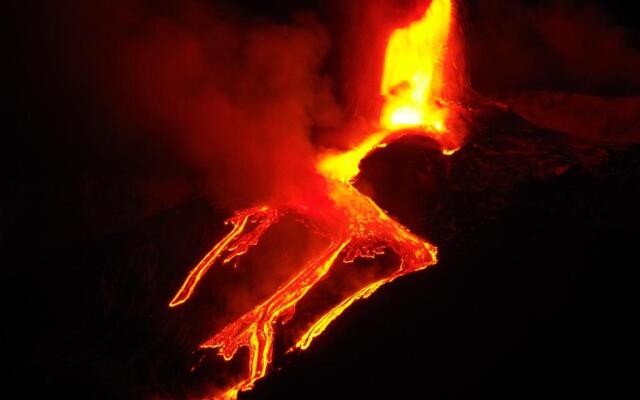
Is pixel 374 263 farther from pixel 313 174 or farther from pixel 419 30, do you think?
pixel 419 30

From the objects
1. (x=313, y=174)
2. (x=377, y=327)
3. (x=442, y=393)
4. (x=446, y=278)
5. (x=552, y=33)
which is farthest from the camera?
(x=552, y=33)

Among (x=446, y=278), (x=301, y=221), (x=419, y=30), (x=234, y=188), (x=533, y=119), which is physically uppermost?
(x=419, y=30)

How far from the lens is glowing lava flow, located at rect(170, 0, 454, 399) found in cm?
473

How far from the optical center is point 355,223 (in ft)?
18.9

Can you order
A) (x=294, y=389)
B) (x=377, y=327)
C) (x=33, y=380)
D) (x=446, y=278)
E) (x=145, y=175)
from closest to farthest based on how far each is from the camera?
(x=294, y=389) < (x=377, y=327) < (x=446, y=278) < (x=33, y=380) < (x=145, y=175)

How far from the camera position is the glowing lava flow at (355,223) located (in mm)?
4734

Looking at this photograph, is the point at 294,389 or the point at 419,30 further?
the point at 419,30

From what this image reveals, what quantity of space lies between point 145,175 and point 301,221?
7.83 ft

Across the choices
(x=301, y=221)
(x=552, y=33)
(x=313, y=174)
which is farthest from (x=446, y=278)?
(x=552, y=33)

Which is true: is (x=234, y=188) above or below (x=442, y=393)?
above

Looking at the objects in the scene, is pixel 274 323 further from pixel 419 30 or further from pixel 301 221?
pixel 419 30

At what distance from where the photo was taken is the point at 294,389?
403cm

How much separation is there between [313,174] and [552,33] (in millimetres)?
4015

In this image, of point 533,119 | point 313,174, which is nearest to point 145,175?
point 313,174
